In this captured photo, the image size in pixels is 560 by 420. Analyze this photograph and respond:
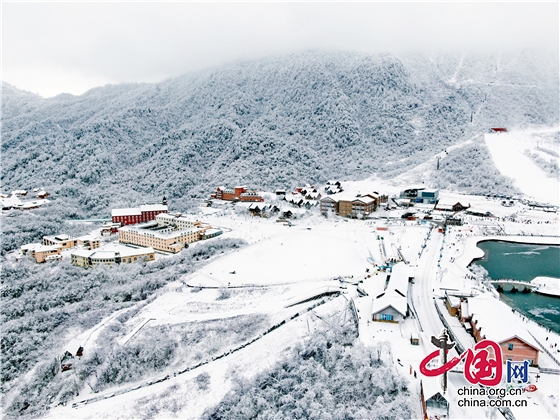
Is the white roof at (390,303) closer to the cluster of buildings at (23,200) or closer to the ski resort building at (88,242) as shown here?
the ski resort building at (88,242)

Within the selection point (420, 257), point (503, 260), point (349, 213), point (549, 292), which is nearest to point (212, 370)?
point (420, 257)

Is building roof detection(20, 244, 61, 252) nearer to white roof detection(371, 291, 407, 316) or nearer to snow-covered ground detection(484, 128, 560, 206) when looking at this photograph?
white roof detection(371, 291, 407, 316)

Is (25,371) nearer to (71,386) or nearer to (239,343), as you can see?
(71,386)

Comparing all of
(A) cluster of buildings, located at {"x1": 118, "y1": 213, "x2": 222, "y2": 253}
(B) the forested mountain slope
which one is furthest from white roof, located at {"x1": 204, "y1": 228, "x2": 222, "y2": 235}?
(B) the forested mountain slope

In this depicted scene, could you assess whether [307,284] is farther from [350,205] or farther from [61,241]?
[61,241]

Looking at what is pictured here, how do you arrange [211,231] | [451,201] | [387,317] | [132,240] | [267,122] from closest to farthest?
[387,317] → [132,240] → [211,231] → [451,201] → [267,122]

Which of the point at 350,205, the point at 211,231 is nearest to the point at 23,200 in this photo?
the point at 211,231

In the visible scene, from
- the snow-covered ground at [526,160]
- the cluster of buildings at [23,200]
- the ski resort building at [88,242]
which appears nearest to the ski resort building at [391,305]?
the ski resort building at [88,242]
